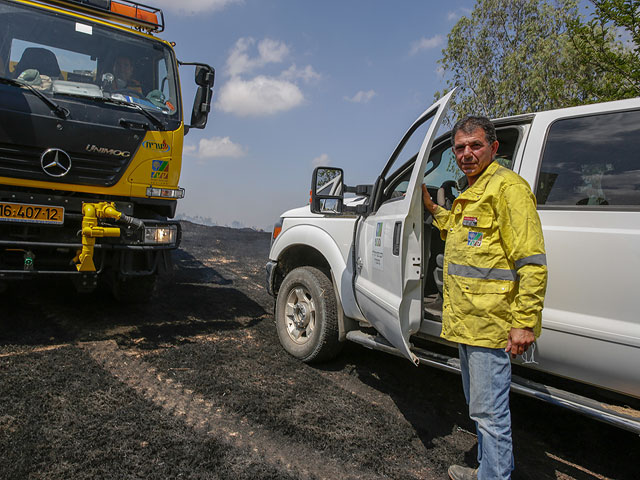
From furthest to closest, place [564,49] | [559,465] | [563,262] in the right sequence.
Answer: [564,49] < [559,465] < [563,262]

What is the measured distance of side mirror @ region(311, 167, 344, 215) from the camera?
13.3ft

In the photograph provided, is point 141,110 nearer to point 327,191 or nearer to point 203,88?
point 203,88

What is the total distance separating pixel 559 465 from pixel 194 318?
3.95m

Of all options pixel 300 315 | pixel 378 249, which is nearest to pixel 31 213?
pixel 300 315

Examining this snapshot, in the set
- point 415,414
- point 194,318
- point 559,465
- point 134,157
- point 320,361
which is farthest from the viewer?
point 194,318

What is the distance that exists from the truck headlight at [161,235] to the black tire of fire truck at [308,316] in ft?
4.28

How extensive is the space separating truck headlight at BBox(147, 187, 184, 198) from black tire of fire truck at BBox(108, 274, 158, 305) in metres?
1.10

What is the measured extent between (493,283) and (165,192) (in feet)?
12.4

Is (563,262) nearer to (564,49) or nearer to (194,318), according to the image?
(194,318)

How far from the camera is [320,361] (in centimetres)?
422

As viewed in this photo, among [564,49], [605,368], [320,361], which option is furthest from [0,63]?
[564,49]

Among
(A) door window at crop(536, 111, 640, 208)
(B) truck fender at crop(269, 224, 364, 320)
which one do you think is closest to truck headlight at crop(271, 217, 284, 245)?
(B) truck fender at crop(269, 224, 364, 320)

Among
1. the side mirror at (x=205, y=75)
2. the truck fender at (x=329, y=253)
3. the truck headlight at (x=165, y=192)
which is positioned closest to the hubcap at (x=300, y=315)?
the truck fender at (x=329, y=253)

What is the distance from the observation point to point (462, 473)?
2564mm
